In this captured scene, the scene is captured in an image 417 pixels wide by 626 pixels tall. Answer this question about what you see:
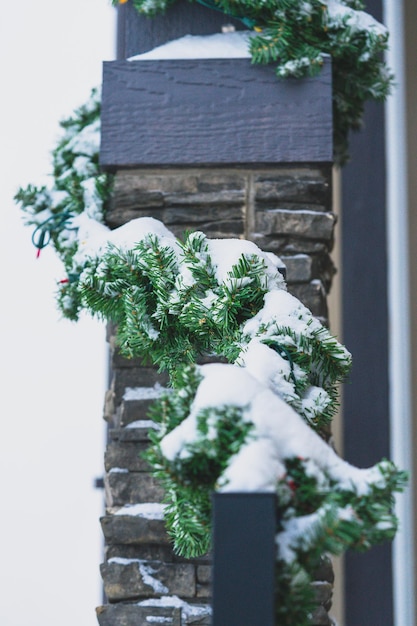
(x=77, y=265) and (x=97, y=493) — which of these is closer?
(x=77, y=265)

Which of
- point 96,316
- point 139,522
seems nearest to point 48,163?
point 96,316

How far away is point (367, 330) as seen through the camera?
276 cm

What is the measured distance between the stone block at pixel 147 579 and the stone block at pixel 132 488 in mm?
106

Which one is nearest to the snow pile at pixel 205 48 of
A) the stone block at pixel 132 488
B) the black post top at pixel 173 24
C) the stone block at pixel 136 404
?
the black post top at pixel 173 24

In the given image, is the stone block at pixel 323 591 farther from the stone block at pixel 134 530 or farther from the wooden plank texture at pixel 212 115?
the wooden plank texture at pixel 212 115

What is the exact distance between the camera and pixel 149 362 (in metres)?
1.67

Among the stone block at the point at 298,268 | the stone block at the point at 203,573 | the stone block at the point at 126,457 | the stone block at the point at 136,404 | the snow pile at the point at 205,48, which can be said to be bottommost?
the stone block at the point at 203,573

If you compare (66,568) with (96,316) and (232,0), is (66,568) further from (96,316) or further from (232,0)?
(232,0)

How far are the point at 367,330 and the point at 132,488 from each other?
134 cm

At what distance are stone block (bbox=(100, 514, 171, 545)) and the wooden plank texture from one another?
2.20 ft

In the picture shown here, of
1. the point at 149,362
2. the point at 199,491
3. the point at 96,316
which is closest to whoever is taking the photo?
the point at 199,491

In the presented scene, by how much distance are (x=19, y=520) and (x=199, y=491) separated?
5.90ft

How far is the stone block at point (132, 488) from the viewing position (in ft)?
5.25

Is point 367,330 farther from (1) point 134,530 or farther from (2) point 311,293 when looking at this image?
(1) point 134,530
